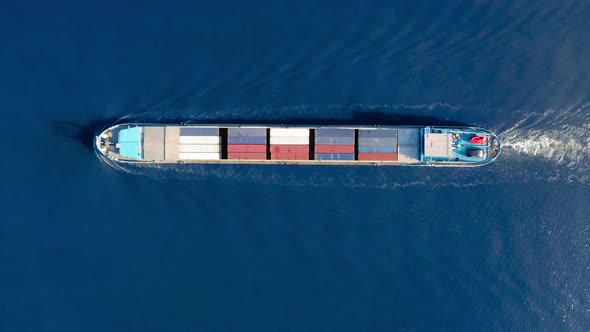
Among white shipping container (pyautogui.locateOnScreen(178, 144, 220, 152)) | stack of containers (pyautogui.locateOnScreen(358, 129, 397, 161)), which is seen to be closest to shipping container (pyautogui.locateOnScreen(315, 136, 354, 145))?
stack of containers (pyautogui.locateOnScreen(358, 129, 397, 161))

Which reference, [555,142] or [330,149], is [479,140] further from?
[330,149]

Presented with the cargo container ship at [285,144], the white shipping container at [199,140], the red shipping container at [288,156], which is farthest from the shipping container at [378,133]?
the white shipping container at [199,140]

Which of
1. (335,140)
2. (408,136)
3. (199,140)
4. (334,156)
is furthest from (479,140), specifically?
(199,140)

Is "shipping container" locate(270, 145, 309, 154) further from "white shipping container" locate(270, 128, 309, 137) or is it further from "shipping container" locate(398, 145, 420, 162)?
"shipping container" locate(398, 145, 420, 162)

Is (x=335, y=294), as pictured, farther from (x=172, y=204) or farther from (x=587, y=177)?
(x=587, y=177)

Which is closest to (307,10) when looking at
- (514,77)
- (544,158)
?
(514,77)

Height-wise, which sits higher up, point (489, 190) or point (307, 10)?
point (307, 10)

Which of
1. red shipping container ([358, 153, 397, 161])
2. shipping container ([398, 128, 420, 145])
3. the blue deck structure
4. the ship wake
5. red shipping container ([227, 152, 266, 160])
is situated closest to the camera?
the blue deck structure
